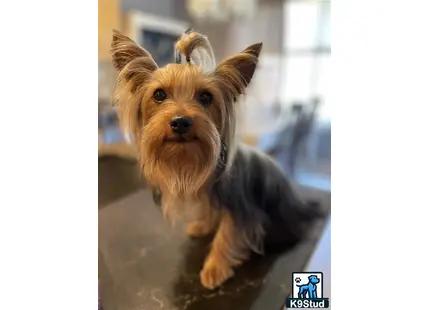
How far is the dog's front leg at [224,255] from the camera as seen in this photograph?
834mm

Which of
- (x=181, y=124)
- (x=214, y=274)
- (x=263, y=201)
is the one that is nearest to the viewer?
(x=181, y=124)

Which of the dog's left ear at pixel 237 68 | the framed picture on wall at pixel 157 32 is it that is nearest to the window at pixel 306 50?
the dog's left ear at pixel 237 68

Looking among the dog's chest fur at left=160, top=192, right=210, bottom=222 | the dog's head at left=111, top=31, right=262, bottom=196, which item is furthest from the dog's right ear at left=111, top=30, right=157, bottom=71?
the dog's chest fur at left=160, top=192, right=210, bottom=222

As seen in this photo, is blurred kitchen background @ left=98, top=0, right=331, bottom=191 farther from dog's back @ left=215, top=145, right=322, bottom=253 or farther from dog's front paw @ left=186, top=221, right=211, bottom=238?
dog's front paw @ left=186, top=221, right=211, bottom=238

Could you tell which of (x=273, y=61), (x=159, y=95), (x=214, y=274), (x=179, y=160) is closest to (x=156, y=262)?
(x=214, y=274)

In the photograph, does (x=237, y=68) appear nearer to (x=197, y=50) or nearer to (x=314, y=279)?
(x=197, y=50)

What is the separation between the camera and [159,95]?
73cm

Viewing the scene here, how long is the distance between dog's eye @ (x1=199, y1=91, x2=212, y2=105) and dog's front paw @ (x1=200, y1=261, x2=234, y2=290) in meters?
0.34

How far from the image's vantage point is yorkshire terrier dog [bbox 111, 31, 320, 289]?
713 mm

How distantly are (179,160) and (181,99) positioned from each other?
0.36 ft
